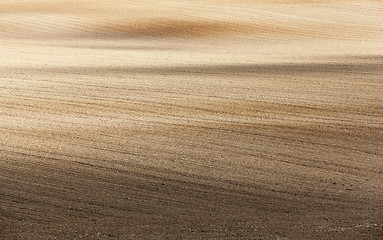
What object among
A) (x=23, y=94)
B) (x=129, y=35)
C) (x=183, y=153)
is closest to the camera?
(x=183, y=153)

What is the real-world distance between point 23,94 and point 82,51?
5052 mm

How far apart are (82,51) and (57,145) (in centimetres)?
A: 768

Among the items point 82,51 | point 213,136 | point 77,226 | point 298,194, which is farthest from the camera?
point 82,51

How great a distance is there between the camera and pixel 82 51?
15.1 metres

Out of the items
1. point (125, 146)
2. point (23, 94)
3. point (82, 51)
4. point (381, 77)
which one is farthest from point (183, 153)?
point (82, 51)

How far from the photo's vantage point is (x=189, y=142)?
7.89 meters

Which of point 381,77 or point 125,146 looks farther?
point 381,77

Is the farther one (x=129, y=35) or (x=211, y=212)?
(x=129, y=35)

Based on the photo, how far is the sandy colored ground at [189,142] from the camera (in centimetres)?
577

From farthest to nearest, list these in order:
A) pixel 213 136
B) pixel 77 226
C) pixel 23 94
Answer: pixel 23 94
pixel 213 136
pixel 77 226

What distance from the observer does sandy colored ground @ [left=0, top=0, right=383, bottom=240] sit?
577 centimetres

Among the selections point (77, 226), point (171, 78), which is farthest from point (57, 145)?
point (171, 78)

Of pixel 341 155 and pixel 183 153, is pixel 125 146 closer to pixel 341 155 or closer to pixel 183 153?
pixel 183 153

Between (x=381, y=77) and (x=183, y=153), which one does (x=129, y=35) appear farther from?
(x=183, y=153)
